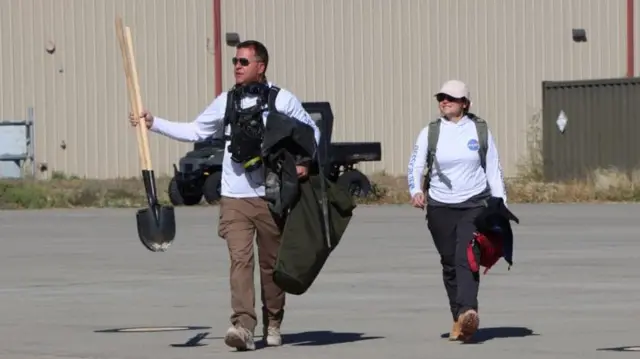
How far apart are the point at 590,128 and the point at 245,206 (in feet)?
86.3

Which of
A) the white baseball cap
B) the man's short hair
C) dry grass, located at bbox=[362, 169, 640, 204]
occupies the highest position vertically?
the man's short hair

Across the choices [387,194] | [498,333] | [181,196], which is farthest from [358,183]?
[498,333]

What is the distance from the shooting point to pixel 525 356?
10.6 metres

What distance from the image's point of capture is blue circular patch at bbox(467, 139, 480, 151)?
1166cm

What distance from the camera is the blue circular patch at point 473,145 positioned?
11.7 m

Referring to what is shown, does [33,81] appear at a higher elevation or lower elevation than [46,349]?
higher

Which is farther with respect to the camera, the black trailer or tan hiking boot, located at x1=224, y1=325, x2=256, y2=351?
the black trailer

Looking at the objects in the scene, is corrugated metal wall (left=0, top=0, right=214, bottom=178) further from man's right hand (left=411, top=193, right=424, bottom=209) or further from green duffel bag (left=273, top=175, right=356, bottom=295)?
green duffel bag (left=273, top=175, right=356, bottom=295)

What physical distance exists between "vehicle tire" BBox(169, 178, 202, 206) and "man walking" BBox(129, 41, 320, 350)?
2051 centimetres

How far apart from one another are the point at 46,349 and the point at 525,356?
286cm

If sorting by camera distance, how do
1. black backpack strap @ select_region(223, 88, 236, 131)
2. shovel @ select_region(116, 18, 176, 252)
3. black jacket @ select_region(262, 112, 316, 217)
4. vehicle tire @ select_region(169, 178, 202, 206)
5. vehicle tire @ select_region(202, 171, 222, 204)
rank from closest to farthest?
black jacket @ select_region(262, 112, 316, 217) → black backpack strap @ select_region(223, 88, 236, 131) → shovel @ select_region(116, 18, 176, 252) → vehicle tire @ select_region(202, 171, 222, 204) → vehicle tire @ select_region(169, 178, 202, 206)

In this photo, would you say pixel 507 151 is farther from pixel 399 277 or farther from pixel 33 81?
pixel 399 277

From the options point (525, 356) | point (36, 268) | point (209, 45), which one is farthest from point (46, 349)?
point (209, 45)

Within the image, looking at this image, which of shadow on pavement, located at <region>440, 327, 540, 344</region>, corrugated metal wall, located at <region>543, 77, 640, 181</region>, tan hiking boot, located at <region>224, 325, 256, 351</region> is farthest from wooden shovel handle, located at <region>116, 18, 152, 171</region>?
corrugated metal wall, located at <region>543, 77, 640, 181</region>
